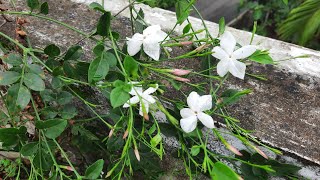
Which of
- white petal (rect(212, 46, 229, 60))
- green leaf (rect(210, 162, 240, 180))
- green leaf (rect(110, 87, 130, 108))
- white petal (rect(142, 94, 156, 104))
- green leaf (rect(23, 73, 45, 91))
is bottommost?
green leaf (rect(210, 162, 240, 180))

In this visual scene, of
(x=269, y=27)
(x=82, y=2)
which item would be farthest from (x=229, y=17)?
(x=82, y=2)

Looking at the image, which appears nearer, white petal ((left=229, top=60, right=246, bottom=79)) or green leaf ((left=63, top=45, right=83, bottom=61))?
white petal ((left=229, top=60, right=246, bottom=79))

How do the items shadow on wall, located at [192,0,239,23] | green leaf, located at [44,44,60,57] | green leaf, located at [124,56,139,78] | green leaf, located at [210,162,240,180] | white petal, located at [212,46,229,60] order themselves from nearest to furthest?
green leaf, located at [210,162,240,180] < green leaf, located at [124,56,139,78] < white petal, located at [212,46,229,60] < green leaf, located at [44,44,60,57] < shadow on wall, located at [192,0,239,23]

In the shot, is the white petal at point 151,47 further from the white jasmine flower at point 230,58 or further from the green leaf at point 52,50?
the green leaf at point 52,50

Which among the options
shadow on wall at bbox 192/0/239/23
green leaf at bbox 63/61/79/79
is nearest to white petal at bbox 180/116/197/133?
green leaf at bbox 63/61/79/79

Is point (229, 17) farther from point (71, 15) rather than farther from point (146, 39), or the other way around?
point (146, 39)

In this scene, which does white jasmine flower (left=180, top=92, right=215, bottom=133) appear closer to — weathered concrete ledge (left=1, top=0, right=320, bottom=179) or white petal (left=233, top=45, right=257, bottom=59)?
white petal (left=233, top=45, right=257, bottom=59)

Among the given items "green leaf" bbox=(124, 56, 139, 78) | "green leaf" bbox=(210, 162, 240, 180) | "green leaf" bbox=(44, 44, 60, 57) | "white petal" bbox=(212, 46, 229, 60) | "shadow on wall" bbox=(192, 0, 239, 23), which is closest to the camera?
"green leaf" bbox=(210, 162, 240, 180)
